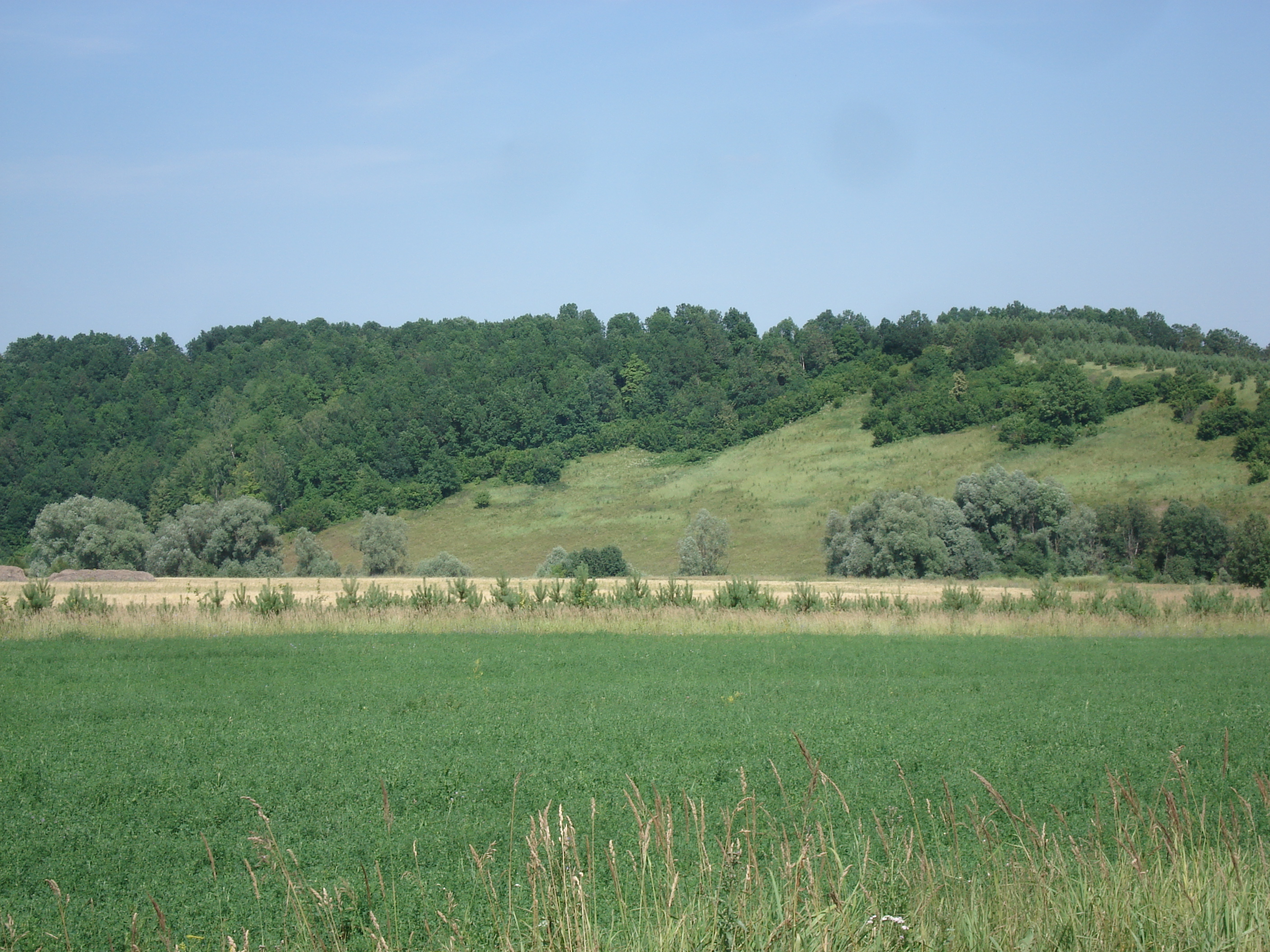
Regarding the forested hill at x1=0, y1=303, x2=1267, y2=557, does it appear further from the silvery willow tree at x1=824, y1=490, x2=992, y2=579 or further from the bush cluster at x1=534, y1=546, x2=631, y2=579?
the bush cluster at x1=534, y1=546, x2=631, y2=579

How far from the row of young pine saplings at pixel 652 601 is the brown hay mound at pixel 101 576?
10.8 meters

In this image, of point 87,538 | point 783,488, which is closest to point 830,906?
point 87,538

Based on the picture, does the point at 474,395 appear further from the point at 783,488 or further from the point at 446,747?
the point at 446,747

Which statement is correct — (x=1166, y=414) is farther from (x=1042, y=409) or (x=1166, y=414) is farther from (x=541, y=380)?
(x=541, y=380)

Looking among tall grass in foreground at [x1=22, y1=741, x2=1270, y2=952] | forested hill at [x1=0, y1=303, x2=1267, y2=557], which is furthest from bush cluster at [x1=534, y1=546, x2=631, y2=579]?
tall grass in foreground at [x1=22, y1=741, x2=1270, y2=952]

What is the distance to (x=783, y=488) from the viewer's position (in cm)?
8631

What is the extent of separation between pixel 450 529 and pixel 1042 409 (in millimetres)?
56297

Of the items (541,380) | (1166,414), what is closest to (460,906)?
(1166,414)

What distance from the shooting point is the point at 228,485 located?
9462 cm

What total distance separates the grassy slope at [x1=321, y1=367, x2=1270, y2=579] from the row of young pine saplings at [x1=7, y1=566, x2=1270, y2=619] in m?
29.0

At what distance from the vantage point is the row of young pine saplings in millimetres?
27078

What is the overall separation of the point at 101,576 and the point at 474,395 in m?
75.0

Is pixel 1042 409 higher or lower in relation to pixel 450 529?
higher

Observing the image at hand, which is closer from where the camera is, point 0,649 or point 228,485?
point 0,649
